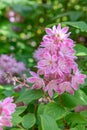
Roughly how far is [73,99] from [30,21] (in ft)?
7.03

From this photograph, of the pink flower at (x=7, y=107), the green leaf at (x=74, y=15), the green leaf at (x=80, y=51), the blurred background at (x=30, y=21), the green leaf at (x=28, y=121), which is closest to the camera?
the pink flower at (x=7, y=107)

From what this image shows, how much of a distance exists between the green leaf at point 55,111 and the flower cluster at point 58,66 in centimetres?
4

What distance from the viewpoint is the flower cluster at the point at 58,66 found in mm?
1361

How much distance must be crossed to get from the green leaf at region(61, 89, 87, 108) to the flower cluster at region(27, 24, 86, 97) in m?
0.02

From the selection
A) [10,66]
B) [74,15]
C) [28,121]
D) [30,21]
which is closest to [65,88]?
[28,121]

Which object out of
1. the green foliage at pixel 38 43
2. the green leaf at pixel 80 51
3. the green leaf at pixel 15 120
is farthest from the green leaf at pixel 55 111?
the green leaf at pixel 80 51

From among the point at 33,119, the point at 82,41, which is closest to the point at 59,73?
the point at 33,119

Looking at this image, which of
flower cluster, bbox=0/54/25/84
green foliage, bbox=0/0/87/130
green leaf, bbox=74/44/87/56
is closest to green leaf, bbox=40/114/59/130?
green foliage, bbox=0/0/87/130

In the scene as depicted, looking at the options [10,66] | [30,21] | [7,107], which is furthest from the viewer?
[30,21]

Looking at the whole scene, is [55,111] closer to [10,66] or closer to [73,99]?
[73,99]

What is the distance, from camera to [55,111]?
1.39 m

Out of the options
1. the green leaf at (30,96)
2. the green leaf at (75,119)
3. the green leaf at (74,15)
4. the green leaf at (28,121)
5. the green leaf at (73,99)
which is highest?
the green leaf at (74,15)

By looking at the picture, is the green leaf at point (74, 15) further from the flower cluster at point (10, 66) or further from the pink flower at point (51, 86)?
the pink flower at point (51, 86)

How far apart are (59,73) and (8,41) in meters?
2.03
